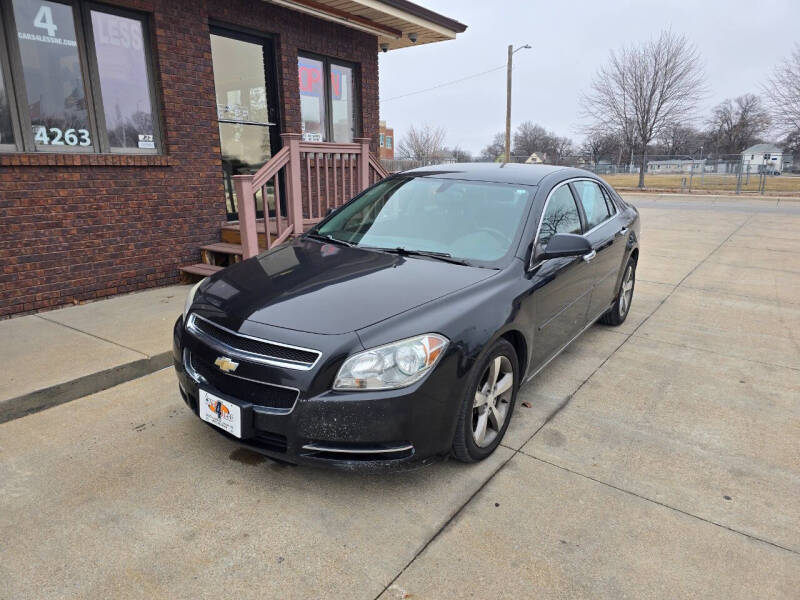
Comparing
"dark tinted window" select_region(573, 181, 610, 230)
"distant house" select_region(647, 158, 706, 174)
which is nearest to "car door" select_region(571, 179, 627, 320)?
"dark tinted window" select_region(573, 181, 610, 230)

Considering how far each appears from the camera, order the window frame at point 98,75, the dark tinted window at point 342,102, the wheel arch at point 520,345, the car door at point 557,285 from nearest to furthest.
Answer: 1. the wheel arch at point 520,345
2. the car door at point 557,285
3. the window frame at point 98,75
4. the dark tinted window at point 342,102

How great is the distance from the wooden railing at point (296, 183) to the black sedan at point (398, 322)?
6.81ft

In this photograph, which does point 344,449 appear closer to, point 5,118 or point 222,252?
point 222,252

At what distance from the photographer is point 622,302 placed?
537 cm

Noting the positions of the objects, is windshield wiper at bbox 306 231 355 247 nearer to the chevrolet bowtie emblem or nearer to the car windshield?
the car windshield

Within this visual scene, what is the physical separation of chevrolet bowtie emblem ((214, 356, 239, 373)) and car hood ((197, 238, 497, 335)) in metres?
0.22

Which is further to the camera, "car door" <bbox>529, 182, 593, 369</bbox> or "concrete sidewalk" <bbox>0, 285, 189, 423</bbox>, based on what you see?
"concrete sidewalk" <bbox>0, 285, 189, 423</bbox>

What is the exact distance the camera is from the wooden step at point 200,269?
20.5 feet

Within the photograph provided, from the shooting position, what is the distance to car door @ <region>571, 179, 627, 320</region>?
170 inches

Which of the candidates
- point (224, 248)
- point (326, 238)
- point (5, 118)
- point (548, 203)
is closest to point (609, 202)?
point (548, 203)

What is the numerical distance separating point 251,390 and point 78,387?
1.92 meters

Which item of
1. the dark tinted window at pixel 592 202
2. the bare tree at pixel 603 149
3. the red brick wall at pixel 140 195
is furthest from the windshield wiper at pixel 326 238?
the bare tree at pixel 603 149

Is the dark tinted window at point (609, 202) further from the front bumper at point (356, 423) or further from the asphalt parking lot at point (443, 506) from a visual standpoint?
the front bumper at point (356, 423)

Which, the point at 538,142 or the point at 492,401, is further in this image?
the point at 538,142
